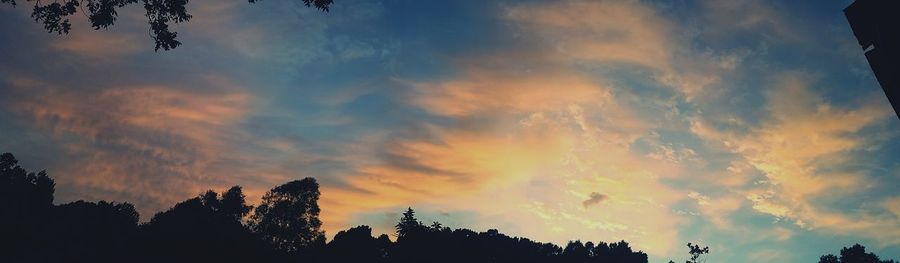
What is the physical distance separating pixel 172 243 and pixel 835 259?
15364cm

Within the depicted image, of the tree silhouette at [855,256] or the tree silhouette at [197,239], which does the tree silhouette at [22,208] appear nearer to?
the tree silhouette at [197,239]

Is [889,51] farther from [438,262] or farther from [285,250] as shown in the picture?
[438,262]

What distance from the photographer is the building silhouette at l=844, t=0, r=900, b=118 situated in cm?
647

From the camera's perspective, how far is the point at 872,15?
22.4 ft

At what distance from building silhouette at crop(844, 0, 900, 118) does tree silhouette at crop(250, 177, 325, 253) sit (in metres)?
59.8

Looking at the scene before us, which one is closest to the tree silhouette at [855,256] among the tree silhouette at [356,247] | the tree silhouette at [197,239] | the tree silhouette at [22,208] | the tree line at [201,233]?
the tree line at [201,233]

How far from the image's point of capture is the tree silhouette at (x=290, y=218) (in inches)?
2256

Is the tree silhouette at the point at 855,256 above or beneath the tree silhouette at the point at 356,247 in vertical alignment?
above

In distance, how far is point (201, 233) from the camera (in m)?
48.1

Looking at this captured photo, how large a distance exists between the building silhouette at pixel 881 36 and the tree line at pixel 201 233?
5338 cm

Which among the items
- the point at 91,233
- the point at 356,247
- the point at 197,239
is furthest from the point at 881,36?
the point at 91,233

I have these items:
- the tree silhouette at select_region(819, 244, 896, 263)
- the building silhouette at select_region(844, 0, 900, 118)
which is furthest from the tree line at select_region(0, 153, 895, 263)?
the tree silhouette at select_region(819, 244, 896, 263)

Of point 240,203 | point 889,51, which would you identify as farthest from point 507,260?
point 889,51

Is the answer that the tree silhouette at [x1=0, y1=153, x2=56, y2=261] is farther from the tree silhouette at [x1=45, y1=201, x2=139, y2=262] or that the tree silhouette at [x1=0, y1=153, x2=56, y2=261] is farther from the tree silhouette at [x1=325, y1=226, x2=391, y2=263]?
the tree silhouette at [x1=325, y1=226, x2=391, y2=263]
